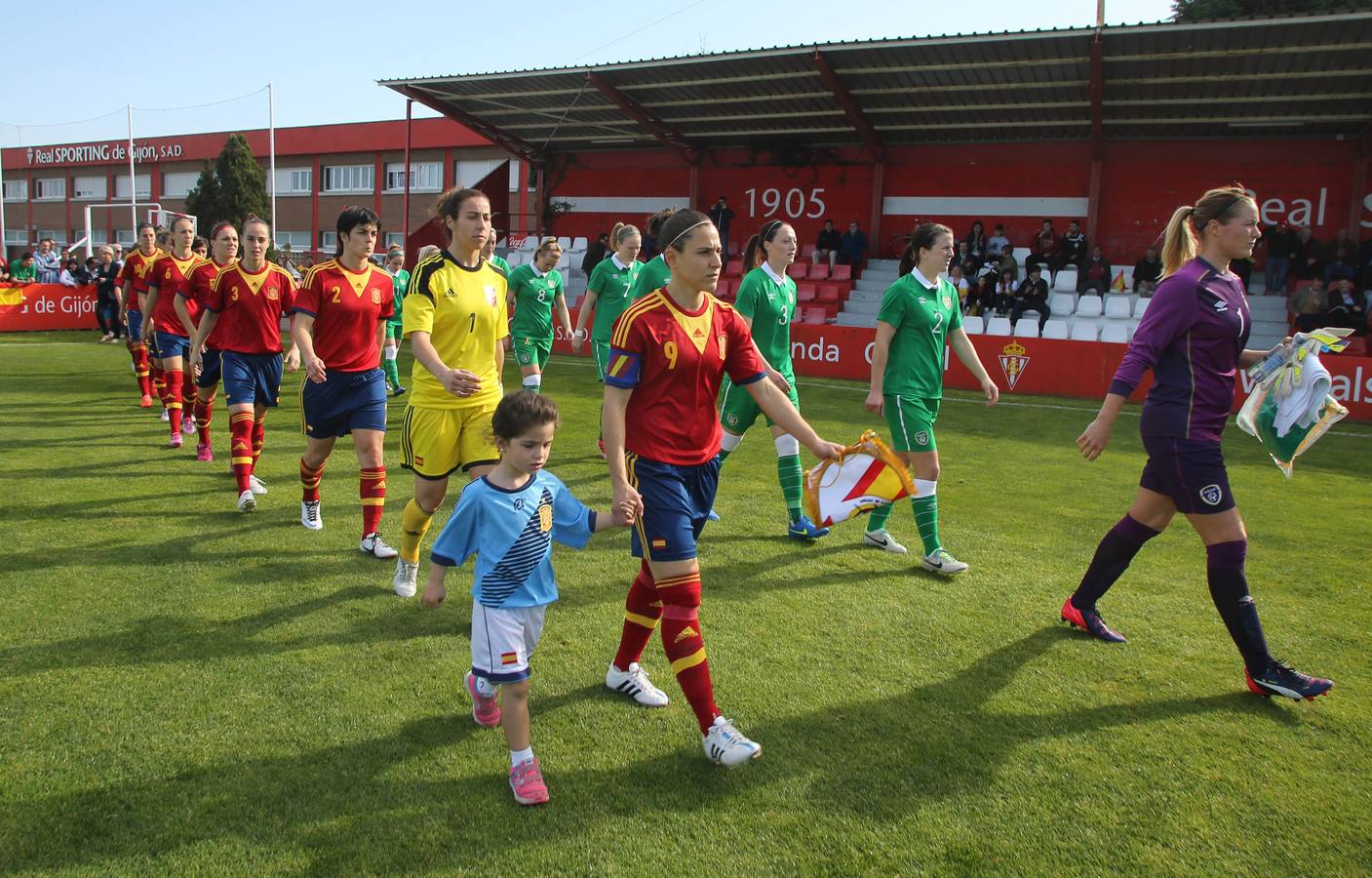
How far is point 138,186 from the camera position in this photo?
171ft

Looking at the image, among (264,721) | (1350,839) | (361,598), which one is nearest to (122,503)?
(361,598)

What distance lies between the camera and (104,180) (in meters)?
52.8

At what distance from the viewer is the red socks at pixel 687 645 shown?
342 centimetres

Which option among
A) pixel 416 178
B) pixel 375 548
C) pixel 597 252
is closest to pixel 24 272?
pixel 597 252

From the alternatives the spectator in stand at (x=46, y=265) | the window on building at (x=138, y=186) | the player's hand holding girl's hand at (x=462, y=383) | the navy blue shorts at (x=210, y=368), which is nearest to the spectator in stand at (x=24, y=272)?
the spectator in stand at (x=46, y=265)

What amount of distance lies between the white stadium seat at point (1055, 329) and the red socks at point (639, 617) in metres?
15.5

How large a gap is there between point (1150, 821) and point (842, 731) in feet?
3.58

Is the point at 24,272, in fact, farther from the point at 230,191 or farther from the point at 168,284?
the point at 168,284

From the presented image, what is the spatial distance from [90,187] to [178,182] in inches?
262

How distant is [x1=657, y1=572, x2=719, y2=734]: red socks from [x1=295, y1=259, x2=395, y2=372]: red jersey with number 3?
327 centimetres

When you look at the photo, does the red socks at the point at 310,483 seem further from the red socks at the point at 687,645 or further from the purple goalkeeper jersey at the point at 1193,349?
the purple goalkeeper jersey at the point at 1193,349

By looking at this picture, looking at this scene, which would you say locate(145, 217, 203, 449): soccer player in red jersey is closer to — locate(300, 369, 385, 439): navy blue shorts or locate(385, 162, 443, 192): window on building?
locate(300, 369, 385, 439): navy blue shorts

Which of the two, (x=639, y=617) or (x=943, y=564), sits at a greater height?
(x=639, y=617)

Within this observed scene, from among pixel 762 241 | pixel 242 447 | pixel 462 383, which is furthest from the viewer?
pixel 242 447
